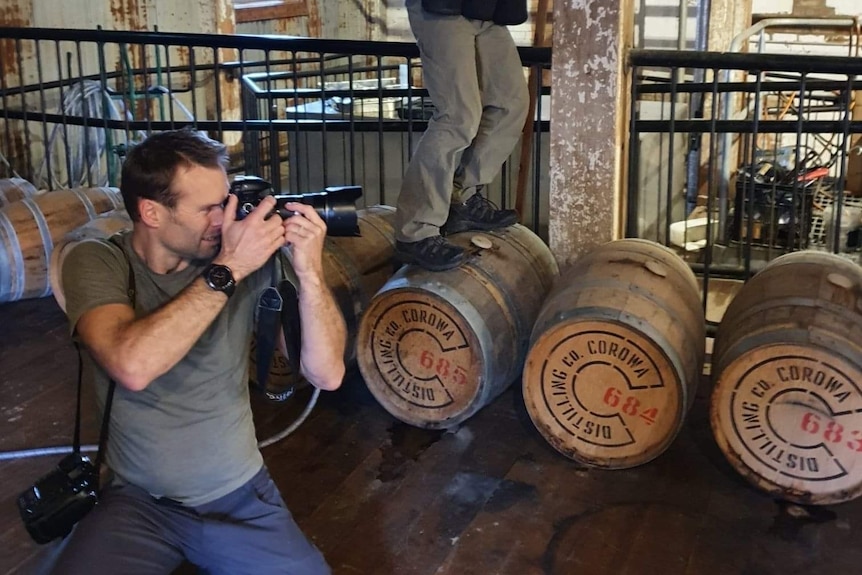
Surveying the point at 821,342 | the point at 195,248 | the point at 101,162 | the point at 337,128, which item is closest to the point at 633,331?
the point at 821,342

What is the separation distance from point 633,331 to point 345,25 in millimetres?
9412

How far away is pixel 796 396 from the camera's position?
2340 mm

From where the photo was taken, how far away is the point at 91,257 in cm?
182

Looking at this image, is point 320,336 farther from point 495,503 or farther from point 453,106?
point 453,106

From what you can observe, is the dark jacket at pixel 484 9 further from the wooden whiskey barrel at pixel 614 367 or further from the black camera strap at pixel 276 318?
the black camera strap at pixel 276 318

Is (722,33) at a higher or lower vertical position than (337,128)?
higher

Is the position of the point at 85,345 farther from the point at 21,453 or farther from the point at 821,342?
the point at 821,342

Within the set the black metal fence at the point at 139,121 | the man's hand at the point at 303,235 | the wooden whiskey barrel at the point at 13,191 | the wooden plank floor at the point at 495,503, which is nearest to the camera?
the man's hand at the point at 303,235

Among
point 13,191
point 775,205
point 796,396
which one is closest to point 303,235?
point 796,396

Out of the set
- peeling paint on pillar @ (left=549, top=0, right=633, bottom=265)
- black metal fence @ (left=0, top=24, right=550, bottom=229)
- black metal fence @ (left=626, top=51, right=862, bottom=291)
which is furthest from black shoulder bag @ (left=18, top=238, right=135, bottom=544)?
black metal fence @ (left=0, top=24, right=550, bottom=229)

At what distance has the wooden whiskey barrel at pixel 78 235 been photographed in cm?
300

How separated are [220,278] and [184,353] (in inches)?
6.4

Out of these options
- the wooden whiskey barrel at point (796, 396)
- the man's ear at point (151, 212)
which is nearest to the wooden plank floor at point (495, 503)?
the wooden whiskey barrel at point (796, 396)

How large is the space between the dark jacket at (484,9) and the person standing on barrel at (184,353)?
46.4 inches
